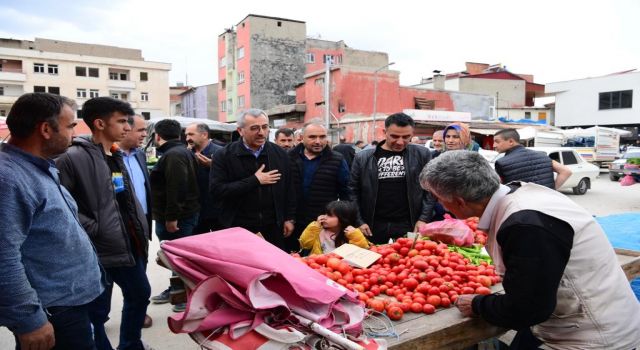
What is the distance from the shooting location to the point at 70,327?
2.09m

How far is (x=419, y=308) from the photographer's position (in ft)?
7.50

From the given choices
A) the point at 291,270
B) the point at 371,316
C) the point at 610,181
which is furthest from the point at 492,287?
the point at 610,181

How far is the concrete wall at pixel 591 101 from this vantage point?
1337 inches

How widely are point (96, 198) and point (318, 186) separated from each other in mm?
2297

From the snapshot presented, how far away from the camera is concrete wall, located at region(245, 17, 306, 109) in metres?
39.7

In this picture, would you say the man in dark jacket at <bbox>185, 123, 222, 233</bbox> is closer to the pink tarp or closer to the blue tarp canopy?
the pink tarp

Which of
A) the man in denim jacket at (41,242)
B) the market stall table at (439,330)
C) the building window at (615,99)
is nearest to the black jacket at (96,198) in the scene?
the man in denim jacket at (41,242)

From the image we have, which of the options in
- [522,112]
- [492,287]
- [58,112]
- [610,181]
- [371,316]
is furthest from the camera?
[522,112]

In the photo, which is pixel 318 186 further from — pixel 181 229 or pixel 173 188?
pixel 181 229

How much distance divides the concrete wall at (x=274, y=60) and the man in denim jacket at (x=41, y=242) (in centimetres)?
3848

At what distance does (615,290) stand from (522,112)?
46.2m

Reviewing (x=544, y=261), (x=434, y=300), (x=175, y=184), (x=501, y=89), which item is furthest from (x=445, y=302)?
(x=501, y=89)

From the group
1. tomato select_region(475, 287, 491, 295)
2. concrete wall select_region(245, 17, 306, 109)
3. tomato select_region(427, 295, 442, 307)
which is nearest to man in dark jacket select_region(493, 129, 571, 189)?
tomato select_region(475, 287, 491, 295)

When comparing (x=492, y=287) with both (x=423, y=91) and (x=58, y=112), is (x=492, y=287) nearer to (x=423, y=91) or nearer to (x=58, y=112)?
(x=58, y=112)
